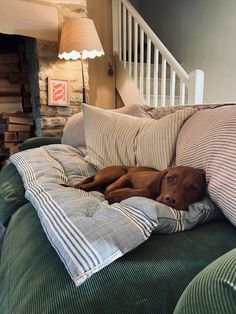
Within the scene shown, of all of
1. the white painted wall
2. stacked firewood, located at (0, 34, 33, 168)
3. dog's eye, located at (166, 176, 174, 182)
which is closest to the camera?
dog's eye, located at (166, 176, 174, 182)

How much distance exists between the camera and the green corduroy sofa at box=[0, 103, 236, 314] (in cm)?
31

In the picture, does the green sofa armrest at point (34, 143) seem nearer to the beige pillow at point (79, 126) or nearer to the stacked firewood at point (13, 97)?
the beige pillow at point (79, 126)

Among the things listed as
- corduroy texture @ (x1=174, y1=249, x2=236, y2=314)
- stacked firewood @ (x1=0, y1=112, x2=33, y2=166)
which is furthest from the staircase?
corduroy texture @ (x1=174, y1=249, x2=236, y2=314)

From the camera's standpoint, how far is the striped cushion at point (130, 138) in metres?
1.11

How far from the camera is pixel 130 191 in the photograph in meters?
0.92

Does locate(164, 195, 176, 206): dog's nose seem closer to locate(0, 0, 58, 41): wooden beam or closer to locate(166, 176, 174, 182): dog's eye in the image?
locate(166, 176, 174, 182): dog's eye

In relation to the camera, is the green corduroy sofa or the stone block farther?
the stone block

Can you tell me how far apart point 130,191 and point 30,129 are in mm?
2243

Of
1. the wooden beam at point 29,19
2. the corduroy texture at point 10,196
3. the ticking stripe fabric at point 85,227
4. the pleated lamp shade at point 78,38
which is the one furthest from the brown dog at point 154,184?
the wooden beam at point 29,19

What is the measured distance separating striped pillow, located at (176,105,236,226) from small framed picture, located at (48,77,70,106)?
184 centimetres

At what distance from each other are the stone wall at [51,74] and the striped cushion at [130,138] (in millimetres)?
1226

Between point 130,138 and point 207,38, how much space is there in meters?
2.21

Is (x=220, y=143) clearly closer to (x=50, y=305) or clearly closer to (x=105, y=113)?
(x=50, y=305)

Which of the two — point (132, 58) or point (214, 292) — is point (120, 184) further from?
point (132, 58)
